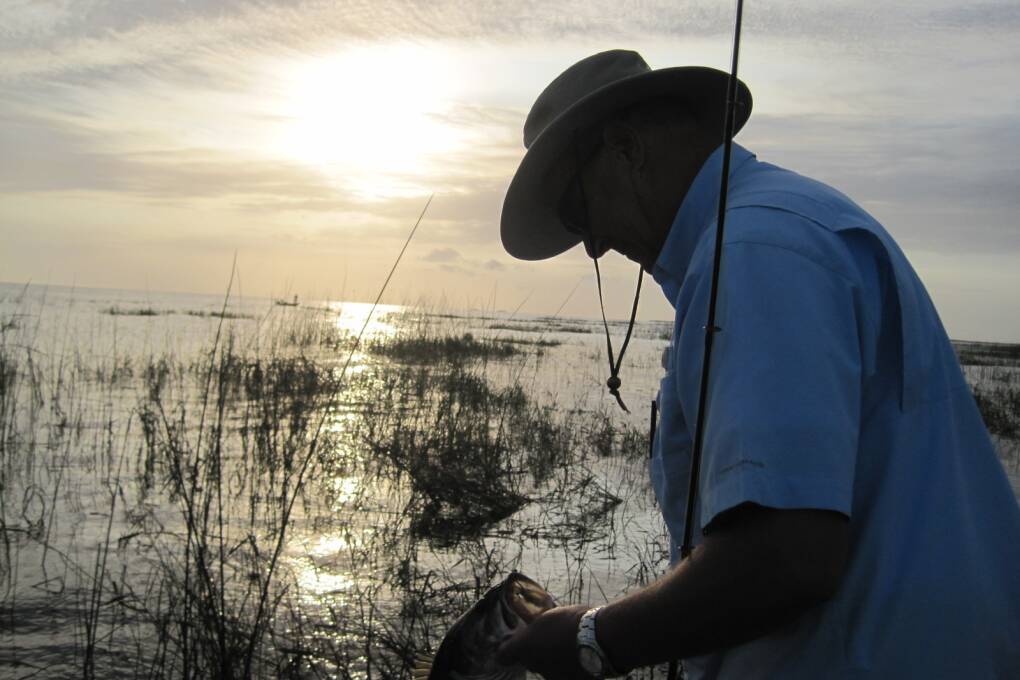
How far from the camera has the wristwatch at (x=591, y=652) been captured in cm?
139

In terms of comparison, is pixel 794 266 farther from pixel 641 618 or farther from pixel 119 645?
pixel 119 645

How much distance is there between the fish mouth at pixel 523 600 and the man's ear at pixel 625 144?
93 cm

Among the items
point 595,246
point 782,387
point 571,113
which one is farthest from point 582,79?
point 782,387

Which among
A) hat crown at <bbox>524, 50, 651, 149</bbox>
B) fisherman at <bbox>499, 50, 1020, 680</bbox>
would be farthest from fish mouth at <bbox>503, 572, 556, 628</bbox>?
hat crown at <bbox>524, 50, 651, 149</bbox>

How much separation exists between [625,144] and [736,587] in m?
0.93

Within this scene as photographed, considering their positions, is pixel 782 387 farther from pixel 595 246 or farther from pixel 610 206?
pixel 595 246

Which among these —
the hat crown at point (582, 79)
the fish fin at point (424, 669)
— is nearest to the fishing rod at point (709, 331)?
the hat crown at point (582, 79)

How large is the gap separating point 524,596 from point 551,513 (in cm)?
535

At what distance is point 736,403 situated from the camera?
115 cm

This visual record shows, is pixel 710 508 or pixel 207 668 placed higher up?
pixel 710 508

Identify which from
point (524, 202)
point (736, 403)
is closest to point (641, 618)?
point (736, 403)

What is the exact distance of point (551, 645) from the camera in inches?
61.0

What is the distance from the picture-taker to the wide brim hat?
5.67 feet

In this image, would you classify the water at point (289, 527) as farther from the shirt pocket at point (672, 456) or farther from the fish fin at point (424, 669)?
the shirt pocket at point (672, 456)
